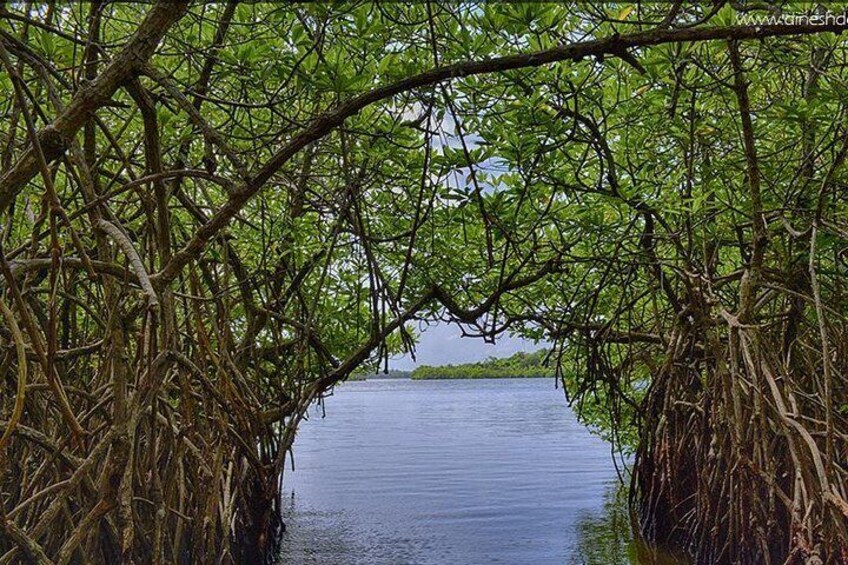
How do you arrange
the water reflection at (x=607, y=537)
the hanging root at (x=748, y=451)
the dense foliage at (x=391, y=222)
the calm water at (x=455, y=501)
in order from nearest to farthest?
1. the dense foliage at (x=391, y=222)
2. the hanging root at (x=748, y=451)
3. the water reflection at (x=607, y=537)
4. the calm water at (x=455, y=501)

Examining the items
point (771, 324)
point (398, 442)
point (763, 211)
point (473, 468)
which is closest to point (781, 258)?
point (771, 324)

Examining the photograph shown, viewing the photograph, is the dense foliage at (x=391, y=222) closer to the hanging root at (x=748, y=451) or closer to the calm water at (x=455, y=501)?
the hanging root at (x=748, y=451)

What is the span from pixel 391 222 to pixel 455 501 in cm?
587

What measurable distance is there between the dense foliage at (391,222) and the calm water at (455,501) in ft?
5.00

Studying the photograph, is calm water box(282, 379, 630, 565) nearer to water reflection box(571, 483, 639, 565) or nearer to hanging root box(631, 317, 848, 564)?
water reflection box(571, 483, 639, 565)

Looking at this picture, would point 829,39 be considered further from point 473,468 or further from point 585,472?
point 473,468

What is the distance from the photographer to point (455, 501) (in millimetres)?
9250

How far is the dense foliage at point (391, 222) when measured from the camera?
2.12m

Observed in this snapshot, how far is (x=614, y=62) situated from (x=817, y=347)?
2291mm

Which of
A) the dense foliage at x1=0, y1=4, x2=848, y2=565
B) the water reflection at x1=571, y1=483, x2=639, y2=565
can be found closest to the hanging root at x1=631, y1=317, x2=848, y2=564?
the dense foliage at x1=0, y1=4, x2=848, y2=565

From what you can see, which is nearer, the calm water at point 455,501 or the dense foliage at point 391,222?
the dense foliage at point 391,222

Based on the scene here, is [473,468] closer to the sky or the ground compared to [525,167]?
closer to the ground

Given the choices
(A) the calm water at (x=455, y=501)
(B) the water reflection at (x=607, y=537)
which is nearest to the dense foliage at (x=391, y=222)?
(B) the water reflection at (x=607, y=537)

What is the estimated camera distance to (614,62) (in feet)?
10.4
